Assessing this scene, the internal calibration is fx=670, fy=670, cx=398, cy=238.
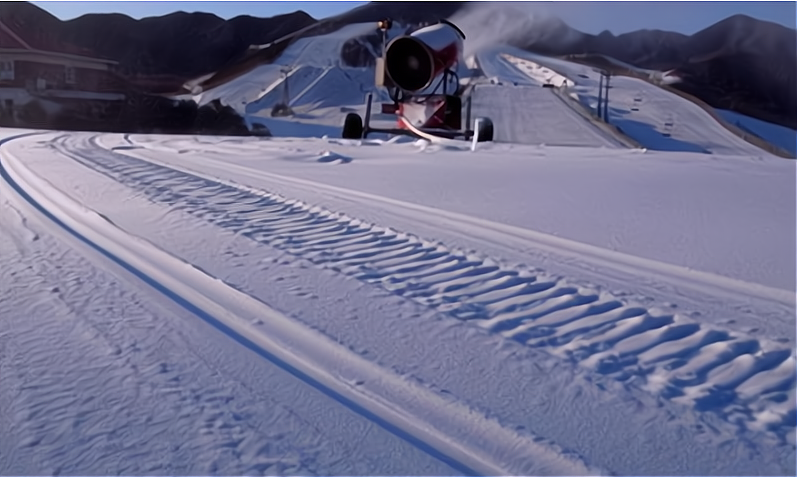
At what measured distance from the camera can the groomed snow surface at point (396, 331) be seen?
141 centimetres

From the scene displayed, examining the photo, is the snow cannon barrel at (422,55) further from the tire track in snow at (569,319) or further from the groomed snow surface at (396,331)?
the tire track in snow at (569,319)

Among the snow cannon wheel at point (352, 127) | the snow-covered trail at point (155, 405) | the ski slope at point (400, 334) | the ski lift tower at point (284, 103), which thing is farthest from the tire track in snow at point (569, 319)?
the ski lift tower at point (284, 103)

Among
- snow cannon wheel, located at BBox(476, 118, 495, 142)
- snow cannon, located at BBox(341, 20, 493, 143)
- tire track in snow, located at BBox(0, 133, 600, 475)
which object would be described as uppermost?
snow cannon, located at BBox(341, 20, 493, 143)

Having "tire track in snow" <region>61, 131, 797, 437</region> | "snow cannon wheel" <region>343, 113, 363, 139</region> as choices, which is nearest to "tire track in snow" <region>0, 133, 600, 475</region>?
"tire track in snow" <region>61, 131, 797, 437</region>

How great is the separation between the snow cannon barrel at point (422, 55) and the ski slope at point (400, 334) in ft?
22.3

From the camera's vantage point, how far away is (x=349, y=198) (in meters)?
4.32

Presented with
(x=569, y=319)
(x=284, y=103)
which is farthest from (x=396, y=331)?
(x=284, y=103)

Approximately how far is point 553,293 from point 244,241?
1439mm

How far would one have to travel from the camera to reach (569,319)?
2156 millimetres

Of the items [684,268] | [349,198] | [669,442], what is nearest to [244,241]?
[349,198]

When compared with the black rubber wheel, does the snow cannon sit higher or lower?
higher

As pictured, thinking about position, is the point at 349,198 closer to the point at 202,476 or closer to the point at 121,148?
the point at 202,476

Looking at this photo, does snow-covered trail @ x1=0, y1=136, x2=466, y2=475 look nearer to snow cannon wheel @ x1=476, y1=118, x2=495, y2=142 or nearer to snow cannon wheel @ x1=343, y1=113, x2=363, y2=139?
snow cannon wheel @ x1=476, y1=118, x2=495, y2=142

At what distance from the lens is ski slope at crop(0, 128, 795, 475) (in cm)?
142
